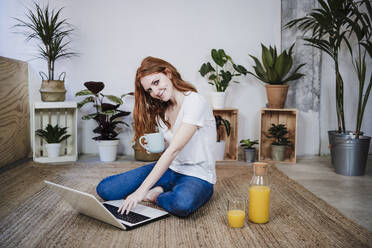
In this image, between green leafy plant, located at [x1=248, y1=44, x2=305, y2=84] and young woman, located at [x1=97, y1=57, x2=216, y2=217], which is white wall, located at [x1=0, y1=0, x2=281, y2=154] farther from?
young woman, located at [x1=97, y1=57, x2=216, y2=217]

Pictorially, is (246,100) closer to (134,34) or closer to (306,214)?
(134,34)

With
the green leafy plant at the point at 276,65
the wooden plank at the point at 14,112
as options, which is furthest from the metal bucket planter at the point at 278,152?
the wooden plank at the point at 14,112

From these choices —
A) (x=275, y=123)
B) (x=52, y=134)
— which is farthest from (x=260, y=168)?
(x=52, y=134)

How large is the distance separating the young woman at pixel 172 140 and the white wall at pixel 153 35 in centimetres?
173

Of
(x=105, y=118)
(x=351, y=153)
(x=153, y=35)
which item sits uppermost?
(x=153, y=35)

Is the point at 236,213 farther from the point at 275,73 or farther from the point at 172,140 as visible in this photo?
the point at 275,73

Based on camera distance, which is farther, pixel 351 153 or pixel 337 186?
pixel 351 153

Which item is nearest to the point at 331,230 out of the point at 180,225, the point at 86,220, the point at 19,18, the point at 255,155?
the point at 180,225

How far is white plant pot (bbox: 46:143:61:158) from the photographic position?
318 centimetres

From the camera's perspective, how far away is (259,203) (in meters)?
1.62

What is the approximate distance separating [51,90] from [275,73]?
2.13 m

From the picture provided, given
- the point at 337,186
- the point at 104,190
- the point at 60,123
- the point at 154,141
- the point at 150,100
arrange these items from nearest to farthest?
the point at 154,141 < the point at 150,100 < the point at 104,190 < the point at 337,186 < the point at 60,123

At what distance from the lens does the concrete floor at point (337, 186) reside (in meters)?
1.87

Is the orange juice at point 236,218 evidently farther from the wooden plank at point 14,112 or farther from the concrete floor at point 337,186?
the wooden plank at point 14,112
